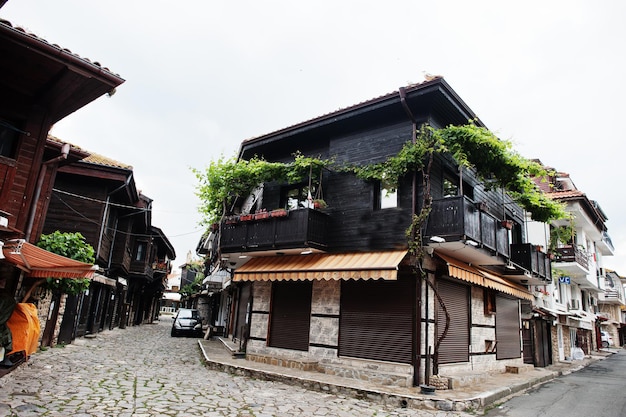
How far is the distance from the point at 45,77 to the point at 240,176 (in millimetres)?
7778

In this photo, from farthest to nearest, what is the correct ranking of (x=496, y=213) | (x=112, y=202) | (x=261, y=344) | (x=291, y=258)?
(x=112, y=202)
(x=496, y=213)
(x=261, y=344)
(x=291, y=258)

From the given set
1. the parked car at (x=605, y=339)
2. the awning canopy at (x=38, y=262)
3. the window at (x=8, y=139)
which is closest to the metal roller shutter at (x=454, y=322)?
the awning canopy at (x=38, y=262)

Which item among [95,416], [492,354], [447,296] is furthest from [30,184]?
[492,354]

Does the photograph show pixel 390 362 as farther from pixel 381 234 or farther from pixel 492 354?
pixel 492 354

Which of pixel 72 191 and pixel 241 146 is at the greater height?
pixel 241 146

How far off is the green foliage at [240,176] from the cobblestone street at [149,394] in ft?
Result: 20.9

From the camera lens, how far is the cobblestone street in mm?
7238

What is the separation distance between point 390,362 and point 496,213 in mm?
8505

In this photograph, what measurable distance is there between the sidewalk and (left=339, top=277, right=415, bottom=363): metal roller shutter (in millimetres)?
948

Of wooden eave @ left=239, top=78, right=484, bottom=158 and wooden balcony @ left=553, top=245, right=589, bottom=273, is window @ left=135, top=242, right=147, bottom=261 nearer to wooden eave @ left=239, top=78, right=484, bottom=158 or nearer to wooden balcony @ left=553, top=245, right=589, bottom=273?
wooden eave @ left=239, top=78, right=484, bottom=158

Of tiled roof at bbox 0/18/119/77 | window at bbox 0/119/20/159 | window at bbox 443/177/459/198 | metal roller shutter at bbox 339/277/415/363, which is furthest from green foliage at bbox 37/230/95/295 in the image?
window at bbox 443/177/459/198

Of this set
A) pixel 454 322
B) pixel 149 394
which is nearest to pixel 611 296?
pixel 454 322

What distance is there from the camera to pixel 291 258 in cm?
1381

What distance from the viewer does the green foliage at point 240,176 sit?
14.4m
